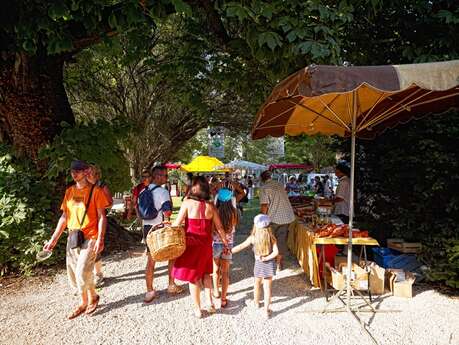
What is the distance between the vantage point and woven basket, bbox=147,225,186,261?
3.92 metres

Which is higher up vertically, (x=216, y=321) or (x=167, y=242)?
(x=167, y=242)

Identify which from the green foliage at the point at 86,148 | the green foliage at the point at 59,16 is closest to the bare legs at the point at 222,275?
the green foliage at the point at 86,148

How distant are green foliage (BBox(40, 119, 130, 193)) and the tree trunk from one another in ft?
1.35

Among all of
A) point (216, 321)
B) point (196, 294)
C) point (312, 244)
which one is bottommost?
point (216, 321)

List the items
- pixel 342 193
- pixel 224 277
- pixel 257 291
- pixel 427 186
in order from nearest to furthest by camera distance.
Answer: pixel 257 291 < pixel 224 277 < pixel 427 186 < pixel 342 193

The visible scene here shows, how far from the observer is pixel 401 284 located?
4922 mm

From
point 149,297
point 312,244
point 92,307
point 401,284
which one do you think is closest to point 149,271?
point 149,297

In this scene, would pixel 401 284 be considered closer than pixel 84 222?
No

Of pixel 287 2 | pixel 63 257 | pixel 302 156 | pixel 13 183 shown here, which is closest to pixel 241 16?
pixel 287 2

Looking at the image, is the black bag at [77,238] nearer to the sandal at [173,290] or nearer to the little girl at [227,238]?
the sandal at [173,290]

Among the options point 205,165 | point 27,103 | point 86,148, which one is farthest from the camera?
point 205,165

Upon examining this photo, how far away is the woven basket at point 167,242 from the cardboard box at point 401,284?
10.2 feet

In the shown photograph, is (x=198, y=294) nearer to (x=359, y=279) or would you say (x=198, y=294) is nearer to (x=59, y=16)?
(x=359, y=279)

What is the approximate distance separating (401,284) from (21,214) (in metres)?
5.96
